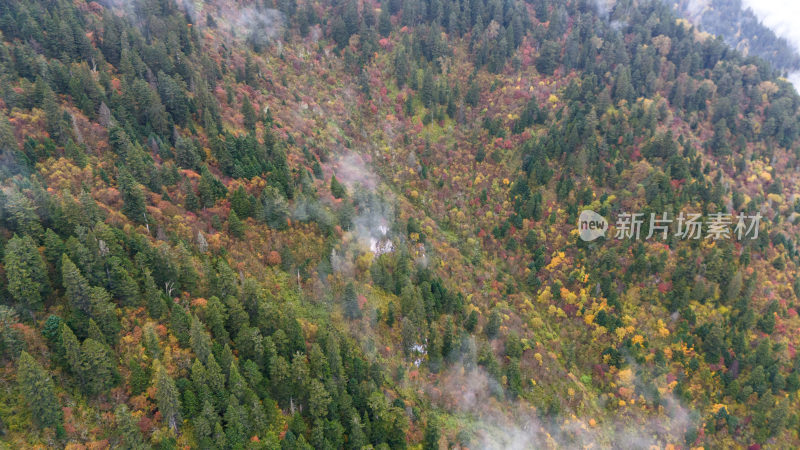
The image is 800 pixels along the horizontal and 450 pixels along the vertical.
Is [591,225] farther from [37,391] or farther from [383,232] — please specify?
[37,391]

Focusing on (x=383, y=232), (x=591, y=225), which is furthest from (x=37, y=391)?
(x=591, y=225)

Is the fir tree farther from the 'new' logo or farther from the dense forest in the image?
the 'new' logo

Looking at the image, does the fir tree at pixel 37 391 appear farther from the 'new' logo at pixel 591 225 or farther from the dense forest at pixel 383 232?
the 'new' logo at pixel 591 225

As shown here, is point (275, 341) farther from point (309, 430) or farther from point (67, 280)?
point (67, 280)

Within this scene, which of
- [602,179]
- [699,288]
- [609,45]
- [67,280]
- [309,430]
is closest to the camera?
[67,280]

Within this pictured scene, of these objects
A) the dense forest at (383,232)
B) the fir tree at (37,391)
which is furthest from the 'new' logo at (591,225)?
the fir tree at (37,391)

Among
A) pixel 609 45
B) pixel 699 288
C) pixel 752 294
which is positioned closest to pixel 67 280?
pixel 699 288

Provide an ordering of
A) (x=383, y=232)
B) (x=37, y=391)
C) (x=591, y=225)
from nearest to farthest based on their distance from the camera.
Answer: (x=37, y=391), (x=383, y=232), (x=591, y=225)

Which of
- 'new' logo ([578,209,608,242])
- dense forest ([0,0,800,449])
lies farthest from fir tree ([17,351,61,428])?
'new' logo ([578,209,608,242])
